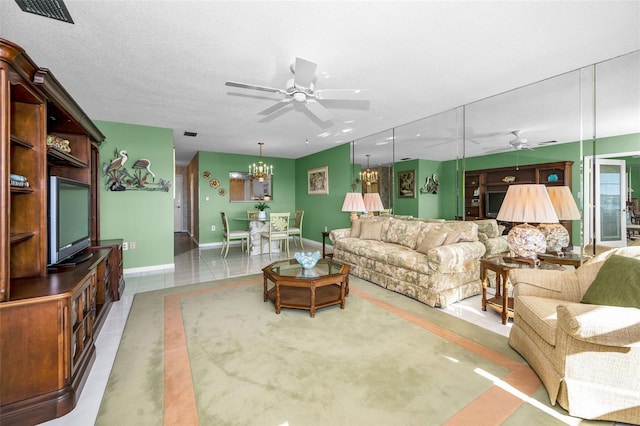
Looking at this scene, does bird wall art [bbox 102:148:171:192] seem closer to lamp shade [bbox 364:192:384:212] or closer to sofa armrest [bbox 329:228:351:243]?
sofa armrest [bbox 329:228:351:243]

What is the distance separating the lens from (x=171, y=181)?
15.7 feet

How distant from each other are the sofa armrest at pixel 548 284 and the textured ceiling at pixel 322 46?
6.13ft

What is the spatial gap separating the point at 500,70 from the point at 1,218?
13.0 ft

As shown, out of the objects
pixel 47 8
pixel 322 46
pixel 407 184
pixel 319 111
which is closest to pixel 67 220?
pixel 47 8

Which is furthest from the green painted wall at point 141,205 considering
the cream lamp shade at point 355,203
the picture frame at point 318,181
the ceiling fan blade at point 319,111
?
the picture frame at point 318,181

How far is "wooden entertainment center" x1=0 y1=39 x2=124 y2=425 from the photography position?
1.42 meters

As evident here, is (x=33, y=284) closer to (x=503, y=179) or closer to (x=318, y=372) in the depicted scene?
(x=318, y=372)

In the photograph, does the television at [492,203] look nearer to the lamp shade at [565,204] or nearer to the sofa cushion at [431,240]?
the lamp shade at [565,204]

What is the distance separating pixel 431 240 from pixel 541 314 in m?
1.68

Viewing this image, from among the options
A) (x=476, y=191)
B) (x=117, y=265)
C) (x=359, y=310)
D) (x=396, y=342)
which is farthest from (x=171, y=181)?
(x=476, y=191)

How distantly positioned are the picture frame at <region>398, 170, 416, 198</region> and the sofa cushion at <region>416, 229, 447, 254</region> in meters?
1.22

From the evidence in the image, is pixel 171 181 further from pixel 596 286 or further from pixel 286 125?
pixel 596 286

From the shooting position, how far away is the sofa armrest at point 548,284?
1969mm

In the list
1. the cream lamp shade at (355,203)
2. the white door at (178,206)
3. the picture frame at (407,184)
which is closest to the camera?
the picture frame at (407,184)
